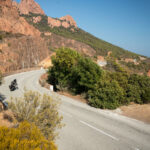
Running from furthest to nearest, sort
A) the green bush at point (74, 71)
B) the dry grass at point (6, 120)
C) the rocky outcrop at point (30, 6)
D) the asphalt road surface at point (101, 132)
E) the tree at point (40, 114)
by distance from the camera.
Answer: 1. the rocky outcrop at point (30, 6)
2. the green bush at point (74, 71)
3. the dry grass at point (6, 120)
4. the asphalt road surface at point (101, 132)
5. the tree at point (40, 114)

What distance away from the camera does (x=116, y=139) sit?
6.94 m

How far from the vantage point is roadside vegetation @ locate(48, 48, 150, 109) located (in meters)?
12.3

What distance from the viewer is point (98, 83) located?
14.1 m

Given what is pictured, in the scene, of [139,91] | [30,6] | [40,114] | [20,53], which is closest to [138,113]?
[139,91]

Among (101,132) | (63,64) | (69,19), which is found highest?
(69,19)

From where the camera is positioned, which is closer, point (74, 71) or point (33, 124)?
point (33, 124)

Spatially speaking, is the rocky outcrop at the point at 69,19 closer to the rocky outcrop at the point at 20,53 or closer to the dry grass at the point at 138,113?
the rocky outcrop at the point at 20,53

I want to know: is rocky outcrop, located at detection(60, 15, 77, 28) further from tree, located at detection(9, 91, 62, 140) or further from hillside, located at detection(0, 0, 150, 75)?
tree, located at detection(9, 91, 62, 140)

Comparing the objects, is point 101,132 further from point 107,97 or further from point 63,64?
point 63,64

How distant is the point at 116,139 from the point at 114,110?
4.82 meters

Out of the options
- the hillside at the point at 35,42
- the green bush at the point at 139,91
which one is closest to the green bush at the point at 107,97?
the green bush at the point at 139,91

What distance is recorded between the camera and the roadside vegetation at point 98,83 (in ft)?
40.4

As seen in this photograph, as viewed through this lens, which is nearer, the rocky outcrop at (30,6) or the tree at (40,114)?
the tree at (40,114)

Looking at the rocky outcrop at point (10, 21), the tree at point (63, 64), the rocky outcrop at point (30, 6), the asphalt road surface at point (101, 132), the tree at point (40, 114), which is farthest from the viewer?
the rocky outcrop at point (30, 6)
